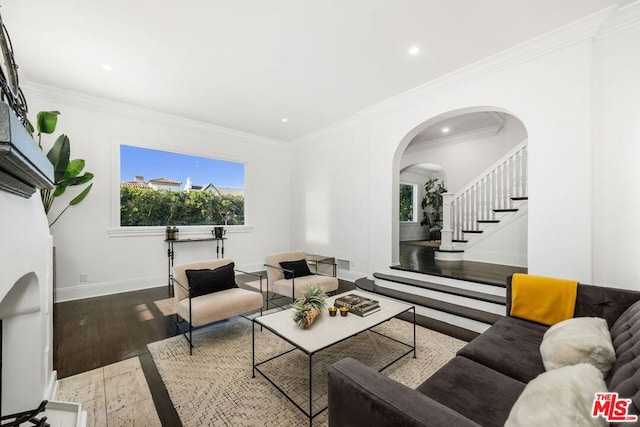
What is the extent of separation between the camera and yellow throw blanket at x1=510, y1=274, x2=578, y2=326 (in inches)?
85.7

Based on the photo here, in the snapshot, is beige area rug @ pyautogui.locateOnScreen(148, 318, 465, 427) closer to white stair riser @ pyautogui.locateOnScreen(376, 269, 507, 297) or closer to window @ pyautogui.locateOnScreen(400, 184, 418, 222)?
white stair riser @ pyautogui.locateOnScreen(376, 269, 507, 297)

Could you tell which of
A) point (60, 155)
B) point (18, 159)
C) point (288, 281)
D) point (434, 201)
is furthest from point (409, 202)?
point (18, 159)

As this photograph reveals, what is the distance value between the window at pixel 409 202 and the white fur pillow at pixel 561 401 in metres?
8.98

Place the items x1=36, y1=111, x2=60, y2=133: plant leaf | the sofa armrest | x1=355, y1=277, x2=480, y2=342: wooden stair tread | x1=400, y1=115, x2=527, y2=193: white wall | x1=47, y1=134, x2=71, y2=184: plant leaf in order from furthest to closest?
x1=400, y1=115, x2=527, y2=193: white wall, x1=47, y1=134, x2=71, y2=184: plant leaf, x1=36, y1=111, x2=60, y2=133: plant leaf, x1=355, y1=277, x2=480, y2=342: wooden stair tread, the sofa armrest

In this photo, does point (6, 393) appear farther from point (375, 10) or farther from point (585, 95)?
point (585, 95)

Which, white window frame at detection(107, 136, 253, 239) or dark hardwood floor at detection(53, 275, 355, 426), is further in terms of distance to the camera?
white window frame at detection(107, 136, 253, 239)

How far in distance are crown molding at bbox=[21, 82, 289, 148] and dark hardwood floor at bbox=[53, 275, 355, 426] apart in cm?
303

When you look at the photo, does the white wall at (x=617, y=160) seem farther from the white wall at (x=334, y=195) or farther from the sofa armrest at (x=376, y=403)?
the sofa armrest at (x=376, y=403)

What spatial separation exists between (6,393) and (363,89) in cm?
453

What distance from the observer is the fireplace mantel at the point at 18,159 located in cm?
77

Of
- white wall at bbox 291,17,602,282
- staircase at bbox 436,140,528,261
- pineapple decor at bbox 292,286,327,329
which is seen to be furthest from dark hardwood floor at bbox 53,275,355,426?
staircase at bbox 436,140,528,261

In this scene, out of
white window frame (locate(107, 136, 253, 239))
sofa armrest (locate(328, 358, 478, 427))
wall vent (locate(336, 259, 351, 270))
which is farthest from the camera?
wall vent (locate(336, 259, 351, 270))

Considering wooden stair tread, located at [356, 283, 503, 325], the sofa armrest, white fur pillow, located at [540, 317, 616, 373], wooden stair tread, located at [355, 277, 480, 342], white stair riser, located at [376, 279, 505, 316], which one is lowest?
wooden stair tread, located at [355, 277, 480, 342]

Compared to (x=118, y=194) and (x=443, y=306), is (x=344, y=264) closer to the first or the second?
(x=443, y=306)
